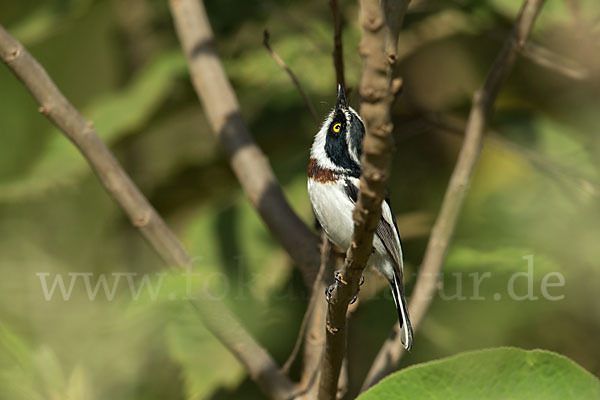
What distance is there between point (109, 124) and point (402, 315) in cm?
171

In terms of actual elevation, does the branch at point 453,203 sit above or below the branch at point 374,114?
below

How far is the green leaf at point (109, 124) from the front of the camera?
3.43 m

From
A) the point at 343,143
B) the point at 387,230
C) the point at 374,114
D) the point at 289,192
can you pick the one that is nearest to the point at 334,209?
the point at 387,230

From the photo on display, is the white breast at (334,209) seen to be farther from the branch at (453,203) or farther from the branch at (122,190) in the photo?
the branch at (122,190)

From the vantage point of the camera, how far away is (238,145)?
9.40 ft

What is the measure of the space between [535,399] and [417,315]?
0.65 metres

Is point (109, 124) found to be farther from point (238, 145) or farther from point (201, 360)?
point (201, 360)

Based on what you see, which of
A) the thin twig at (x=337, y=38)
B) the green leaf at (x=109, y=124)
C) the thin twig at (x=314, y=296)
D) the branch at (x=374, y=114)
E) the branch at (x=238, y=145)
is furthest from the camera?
the green leaf at (x=109, y=124)

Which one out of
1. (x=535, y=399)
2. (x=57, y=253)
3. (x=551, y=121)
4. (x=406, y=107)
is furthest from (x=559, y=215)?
(x=57, y=253)

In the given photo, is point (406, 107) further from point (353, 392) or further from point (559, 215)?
point (353, 392)

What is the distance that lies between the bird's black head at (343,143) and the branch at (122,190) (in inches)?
25.4

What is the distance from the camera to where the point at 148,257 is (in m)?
4.39

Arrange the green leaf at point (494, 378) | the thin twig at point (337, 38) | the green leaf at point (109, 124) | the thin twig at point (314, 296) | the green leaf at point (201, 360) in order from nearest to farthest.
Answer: the green leaf at point (494, 378) < the thin twig at point (337, 38) < the thin twig at point (314, 296) < the green leaf at point (201, 360) < the green leaf at point (109, 124)

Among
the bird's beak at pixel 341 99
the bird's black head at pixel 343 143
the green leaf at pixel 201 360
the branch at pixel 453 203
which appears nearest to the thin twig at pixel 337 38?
the bird's beak at pixel 341 99
